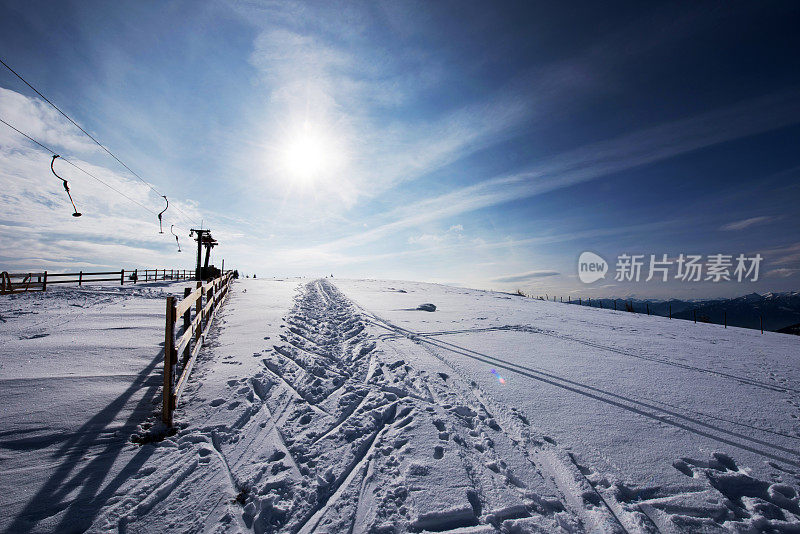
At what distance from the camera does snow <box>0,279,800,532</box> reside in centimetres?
277

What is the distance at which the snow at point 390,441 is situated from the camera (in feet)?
9.08

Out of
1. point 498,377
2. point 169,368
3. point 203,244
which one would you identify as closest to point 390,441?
point 498,377

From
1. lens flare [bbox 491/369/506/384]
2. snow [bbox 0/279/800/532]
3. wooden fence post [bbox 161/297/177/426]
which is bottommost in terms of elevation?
snow [bbox 0/279/800/532]

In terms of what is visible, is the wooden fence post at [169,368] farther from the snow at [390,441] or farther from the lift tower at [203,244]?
the lift tower at [203,244]

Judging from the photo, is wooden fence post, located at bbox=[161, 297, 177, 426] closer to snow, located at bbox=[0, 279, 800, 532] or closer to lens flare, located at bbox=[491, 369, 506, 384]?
snow, located at bbox=[0, 279, 800, 532]

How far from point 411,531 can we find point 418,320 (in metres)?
9.08

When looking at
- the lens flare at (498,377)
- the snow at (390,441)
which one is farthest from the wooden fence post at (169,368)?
the lens flare at (498,377)

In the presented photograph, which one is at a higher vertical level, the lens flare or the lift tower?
the lift tower

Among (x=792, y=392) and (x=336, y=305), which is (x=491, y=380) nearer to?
(x=792, y=392)

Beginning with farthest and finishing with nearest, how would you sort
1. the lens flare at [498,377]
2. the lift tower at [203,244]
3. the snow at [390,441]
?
the lift tower at [203,244] → the lens flare at [498,377] → the snow at [390,441]

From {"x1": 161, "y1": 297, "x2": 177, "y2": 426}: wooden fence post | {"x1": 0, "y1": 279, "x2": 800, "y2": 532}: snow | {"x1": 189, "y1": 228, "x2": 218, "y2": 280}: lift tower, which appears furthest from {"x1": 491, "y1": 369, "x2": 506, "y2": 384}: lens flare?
{"x1": 189, "y1": 228, "x2": 218, "y2": 280}: lift tower

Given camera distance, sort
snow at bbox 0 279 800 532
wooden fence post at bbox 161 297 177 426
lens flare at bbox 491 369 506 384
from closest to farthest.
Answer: snow at bbox 0 279 800 532
wooden fence post at bbox 161 297 177 426
lens flare at bbox 491 369 506 384

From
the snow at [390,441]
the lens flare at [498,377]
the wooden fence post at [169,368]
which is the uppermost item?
the wooden fence post at [169,368]

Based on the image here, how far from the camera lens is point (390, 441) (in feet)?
12.7
